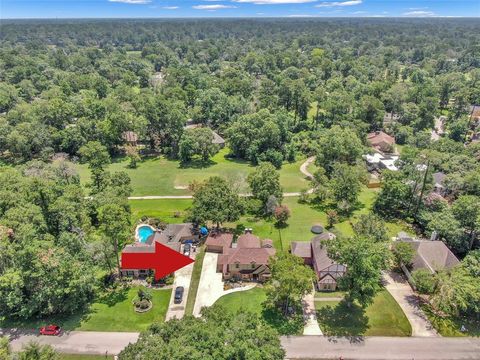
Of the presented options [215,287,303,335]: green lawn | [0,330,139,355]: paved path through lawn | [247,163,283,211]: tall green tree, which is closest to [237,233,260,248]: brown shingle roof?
[215,287,303,335]: green lawn

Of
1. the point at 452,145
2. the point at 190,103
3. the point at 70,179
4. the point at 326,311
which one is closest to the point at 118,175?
the point at 70,179

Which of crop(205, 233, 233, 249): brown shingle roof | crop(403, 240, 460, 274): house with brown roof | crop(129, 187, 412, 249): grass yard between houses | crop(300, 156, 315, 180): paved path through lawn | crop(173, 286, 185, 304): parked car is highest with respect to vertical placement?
crop(403, 240, 460, 274): house with brown roof

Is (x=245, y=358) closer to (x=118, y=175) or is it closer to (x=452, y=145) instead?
(x=118, y=175)

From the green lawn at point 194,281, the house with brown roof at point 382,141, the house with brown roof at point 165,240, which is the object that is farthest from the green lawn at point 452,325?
the house with brown roof at point 382,141

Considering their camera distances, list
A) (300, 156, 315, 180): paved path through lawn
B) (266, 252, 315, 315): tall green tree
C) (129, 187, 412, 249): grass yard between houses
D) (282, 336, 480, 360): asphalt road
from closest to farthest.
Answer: (282, 336, 480, 360): asphalt road < (266, 252, 315, 315): tall green tree < (129, 187, 412, 249): grass yard between houses < (300, 156, 315, 180): paved path through lawn

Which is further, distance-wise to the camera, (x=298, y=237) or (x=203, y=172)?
(x=203, y=172)

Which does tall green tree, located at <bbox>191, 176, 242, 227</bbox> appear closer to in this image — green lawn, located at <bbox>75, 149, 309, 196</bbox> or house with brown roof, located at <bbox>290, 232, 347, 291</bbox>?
house with brown roof, located at <bbox>290, 232, 347, 291</bbox>

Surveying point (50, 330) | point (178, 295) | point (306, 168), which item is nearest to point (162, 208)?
point (178, 295)
